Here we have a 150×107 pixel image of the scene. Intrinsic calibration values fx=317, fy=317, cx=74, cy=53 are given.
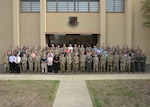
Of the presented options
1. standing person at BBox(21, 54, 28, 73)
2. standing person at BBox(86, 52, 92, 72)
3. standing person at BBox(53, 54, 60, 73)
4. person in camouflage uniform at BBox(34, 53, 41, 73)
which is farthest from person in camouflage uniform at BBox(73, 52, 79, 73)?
standing person at BBox(21, 54, 28, 73)

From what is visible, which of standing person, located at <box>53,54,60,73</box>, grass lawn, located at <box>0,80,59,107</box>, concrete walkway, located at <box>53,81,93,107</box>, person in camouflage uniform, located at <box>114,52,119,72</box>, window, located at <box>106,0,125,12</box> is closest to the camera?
concrete walkway, located at <box>53,81,93,107</box>

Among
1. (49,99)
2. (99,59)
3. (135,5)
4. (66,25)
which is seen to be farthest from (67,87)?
(135,5)

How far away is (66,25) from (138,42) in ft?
19.8

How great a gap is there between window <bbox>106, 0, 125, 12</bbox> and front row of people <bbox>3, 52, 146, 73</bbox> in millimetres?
5416

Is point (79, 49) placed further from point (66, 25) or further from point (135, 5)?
point (135, 5)

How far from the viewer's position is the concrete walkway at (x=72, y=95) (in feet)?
36.1

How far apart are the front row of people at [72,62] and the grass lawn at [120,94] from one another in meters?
5.97

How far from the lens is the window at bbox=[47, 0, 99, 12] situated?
84.7ft

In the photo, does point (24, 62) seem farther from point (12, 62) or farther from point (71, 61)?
point (71, 61)

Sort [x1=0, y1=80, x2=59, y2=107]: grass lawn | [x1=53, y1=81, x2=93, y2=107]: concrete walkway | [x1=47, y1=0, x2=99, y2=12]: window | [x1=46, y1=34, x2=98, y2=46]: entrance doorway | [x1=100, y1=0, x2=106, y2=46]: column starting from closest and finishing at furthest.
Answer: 1. [x1=53, y1=81, x2=93, y2=107]: concrete walkway
2. [x1=0, y1=80, x2=59, y2=107]: grass lawn
3. [x1=100, y1=0, x2=106, y2=46]: column
4. [x1=47, y1=0, x2=99, y2=12]: window
5. [x1=46, y1=34, x2=98, y2=46]: entrance doorway

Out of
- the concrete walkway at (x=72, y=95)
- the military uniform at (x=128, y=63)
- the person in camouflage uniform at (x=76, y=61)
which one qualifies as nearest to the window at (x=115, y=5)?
the military uniform at (x=128, y=63)

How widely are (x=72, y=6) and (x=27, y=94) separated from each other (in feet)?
47.3

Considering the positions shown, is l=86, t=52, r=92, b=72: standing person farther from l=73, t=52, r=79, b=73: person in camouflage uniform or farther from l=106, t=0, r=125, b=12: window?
l=106, t=0, r=125, b=12: window

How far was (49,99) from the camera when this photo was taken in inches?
462
